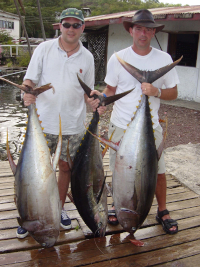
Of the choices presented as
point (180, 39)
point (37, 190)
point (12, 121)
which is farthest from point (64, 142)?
point (180, 39)

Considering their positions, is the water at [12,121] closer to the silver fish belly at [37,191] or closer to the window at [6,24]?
the silver fish belly at [37,191]

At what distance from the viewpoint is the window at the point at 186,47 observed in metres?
8.24

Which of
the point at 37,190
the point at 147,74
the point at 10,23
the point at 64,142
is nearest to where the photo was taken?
the point at 37,190

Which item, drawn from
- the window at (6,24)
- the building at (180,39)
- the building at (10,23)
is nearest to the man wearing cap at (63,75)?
the building at (180,39)

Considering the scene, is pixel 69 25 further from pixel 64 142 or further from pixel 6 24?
pixel 6 24

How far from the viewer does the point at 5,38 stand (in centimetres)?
2525

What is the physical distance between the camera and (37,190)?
166cm

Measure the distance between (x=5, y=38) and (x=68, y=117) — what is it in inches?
1042

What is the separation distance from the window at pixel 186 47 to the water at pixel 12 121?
520 centimetres

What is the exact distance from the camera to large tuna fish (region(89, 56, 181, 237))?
1777 millimetres

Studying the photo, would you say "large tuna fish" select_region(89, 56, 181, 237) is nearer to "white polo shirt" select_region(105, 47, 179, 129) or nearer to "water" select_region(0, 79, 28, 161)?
"white polo shirt" select_region(105, 47, 179, 129)

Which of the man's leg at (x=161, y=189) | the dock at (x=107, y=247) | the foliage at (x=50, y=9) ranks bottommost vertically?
the dock at (x=107, y=247)

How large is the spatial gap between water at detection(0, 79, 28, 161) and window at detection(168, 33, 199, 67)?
520 cm

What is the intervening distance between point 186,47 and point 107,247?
7849 millimetres
